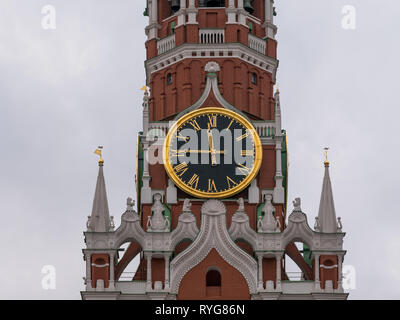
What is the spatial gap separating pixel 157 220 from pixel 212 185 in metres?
2.52

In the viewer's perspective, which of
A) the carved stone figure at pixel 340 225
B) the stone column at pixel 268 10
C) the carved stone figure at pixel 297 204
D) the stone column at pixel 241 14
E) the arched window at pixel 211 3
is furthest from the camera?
the stone column at pixel 268 10

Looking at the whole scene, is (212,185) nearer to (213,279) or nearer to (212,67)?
(213,279)

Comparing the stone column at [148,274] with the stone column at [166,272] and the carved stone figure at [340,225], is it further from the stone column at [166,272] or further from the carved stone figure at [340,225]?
the carved stone figure at [340,225]

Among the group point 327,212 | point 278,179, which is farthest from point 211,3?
point 327,212

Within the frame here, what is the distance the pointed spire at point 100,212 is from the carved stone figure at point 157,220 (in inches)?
56.2

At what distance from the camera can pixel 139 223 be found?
71.7m

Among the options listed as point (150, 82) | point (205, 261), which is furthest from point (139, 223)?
point (150, 82)

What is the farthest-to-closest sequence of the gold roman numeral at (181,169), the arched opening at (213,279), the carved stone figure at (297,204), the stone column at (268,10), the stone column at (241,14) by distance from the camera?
the stone column at (268,10) → the stone column at (241,14) → the gold roman numeral at (181,169) → the carved stone figure at (297,204) → the arched opening at (213,279)

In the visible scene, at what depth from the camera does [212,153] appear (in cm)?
7300

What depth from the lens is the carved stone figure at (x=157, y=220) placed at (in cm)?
7144

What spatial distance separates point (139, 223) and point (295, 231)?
17.2 ft

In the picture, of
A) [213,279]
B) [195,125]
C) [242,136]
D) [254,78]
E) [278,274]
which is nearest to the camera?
[278,274]

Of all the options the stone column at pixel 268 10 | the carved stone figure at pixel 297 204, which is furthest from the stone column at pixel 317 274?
the stone column at pixel 268 10
